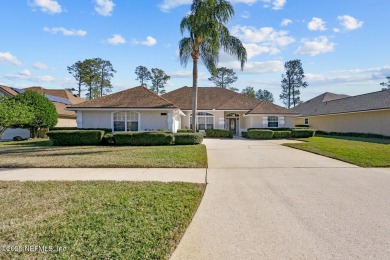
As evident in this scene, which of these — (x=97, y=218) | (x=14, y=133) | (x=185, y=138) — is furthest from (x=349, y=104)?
(x=14, y=133)

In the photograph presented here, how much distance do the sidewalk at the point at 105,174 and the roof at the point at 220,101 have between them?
20.5 m

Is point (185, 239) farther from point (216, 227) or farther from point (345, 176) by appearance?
point (345, 176)

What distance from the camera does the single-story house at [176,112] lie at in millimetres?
20828

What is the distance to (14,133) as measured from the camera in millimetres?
24984

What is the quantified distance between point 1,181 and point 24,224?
422 cm

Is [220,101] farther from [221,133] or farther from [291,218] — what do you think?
[291,218]

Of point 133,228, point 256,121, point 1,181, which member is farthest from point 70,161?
point 256,121

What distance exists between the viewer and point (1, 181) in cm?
727

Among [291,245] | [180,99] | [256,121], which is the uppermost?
[180,99]

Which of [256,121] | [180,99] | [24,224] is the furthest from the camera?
[180,99]

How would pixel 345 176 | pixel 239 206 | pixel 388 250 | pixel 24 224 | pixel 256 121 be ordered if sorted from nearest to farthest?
pixel 388 250 < pixel 24 224 < pixel 239 206 < pixel 345 176 < pixel 256 121

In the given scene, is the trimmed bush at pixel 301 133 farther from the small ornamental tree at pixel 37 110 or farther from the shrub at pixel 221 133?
the small ornamental tree at pixel 37 110

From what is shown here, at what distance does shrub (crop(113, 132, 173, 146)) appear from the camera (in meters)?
16.8

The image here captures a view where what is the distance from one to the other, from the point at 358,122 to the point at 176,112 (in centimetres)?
2020
